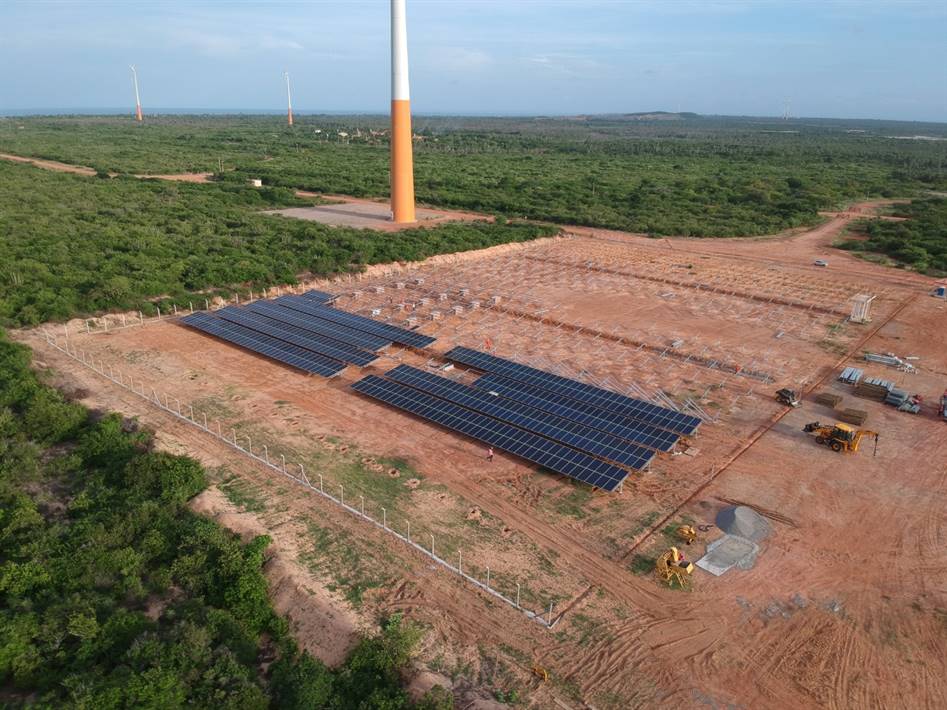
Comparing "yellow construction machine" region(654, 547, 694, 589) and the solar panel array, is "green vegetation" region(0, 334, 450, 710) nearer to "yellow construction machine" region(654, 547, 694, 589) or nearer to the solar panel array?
"yellow construction machine" region(654, 547, 694, 589)

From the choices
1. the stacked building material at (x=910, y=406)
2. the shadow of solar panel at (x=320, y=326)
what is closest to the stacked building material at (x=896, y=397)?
the stacked building material at (x=910, y=406)

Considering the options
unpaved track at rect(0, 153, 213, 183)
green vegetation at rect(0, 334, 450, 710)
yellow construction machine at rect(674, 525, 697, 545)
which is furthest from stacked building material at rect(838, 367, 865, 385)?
unpaved track at rect(0, 153, 213, 183)

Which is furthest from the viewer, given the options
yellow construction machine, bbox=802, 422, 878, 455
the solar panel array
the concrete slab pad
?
the solar panel array

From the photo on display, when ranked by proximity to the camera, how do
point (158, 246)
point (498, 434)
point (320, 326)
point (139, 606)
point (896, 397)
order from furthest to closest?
1. point (158, 246)
2. point (320, 326)
3. point (896, 397)
4. point (498, 434)
5. point (139, 606)

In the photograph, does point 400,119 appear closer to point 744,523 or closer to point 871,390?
point 871,390

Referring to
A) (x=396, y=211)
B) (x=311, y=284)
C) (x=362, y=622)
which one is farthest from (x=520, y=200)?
(x=362, y=622)

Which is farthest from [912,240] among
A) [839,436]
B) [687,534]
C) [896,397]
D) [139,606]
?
[139,606]

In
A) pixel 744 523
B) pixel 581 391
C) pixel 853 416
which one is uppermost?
pixel 581 391
